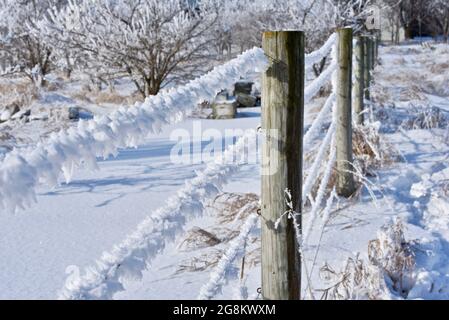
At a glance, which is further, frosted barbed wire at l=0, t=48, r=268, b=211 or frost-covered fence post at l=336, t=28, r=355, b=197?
frost-covered fence post at l=336, t=28, r=355, b=197

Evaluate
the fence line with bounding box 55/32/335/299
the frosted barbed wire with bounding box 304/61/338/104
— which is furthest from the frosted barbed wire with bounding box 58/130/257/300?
the frosted barbed wire with bounding box 304/61/338/104

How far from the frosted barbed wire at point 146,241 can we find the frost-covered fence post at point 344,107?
1.77 metres

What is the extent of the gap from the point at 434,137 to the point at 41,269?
3.88 meters

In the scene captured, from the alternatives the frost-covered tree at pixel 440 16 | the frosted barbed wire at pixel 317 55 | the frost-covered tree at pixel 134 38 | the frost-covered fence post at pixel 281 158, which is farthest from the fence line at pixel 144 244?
the frost-covered tree at pixel 440 16

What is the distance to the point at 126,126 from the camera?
3.32 feet

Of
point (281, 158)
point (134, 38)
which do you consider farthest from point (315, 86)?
point (134, 38)

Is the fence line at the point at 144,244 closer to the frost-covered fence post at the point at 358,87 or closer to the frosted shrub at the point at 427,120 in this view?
the frost-covered fence post at the point at 358,87

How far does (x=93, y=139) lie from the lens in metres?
0.93

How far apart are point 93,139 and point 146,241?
1.14 ft

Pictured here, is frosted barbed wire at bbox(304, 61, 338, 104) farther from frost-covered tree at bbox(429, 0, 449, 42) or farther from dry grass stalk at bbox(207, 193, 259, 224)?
frost-covered tree at bbox(429, 0, 449, 42)

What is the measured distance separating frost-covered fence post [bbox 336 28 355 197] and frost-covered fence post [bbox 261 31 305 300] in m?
1.79

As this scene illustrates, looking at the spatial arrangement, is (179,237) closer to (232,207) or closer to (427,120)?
(232,207)

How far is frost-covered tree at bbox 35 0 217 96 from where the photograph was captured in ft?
29.7
